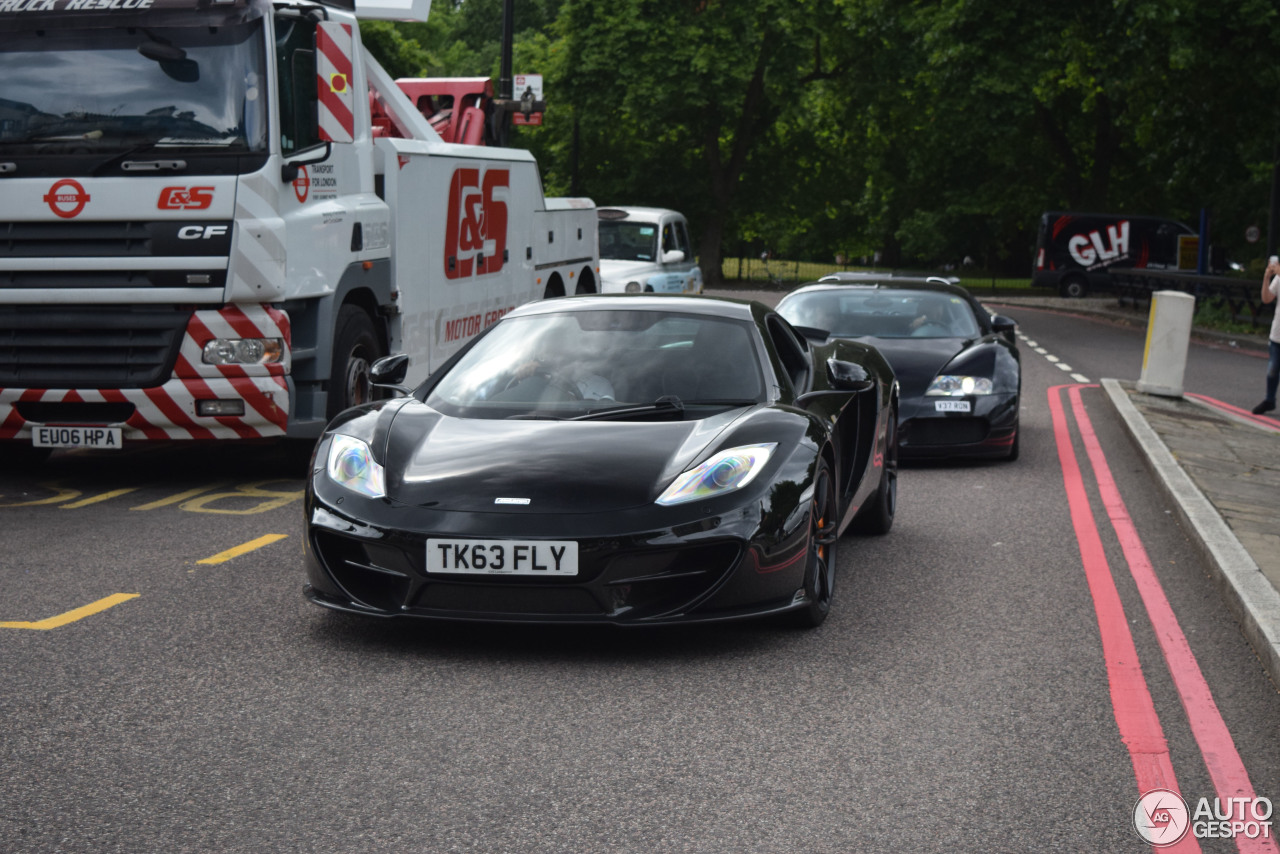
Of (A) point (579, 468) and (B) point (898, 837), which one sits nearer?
(B) point (898, 837)

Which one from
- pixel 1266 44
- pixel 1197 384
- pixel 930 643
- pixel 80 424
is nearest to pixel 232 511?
pixel 80 424

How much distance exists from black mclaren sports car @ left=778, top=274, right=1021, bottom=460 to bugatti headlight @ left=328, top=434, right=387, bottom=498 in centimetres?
564

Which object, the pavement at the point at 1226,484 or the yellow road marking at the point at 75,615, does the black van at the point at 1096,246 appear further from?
the yellow road marking at the point at 75,615

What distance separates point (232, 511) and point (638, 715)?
459cm

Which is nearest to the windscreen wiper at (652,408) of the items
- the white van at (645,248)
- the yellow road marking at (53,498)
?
the yellow road marking at (53,498)

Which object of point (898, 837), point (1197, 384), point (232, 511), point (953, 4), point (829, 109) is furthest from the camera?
point (829, 109)

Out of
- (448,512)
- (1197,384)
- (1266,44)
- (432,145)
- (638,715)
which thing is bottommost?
(1197,384)

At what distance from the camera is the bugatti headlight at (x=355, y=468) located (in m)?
5.52

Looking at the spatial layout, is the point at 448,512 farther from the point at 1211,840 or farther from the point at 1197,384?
the point at 1197,384

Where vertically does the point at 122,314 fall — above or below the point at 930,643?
above

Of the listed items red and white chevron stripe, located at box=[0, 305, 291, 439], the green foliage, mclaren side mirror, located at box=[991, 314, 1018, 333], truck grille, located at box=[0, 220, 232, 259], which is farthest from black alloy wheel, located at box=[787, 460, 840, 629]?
the green foliage

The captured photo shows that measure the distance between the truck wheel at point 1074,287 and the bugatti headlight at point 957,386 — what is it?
40371 mm

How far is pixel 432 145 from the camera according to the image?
11633 mm

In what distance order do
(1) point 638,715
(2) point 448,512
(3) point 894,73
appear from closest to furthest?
1. (1) point 638,715
2. (2) point 448,512
3. (3) point 894,73
